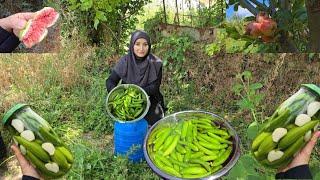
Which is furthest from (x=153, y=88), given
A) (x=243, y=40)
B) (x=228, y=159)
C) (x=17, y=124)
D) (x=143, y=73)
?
(x=17, y=124)

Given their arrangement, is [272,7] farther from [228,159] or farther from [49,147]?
[49,147]

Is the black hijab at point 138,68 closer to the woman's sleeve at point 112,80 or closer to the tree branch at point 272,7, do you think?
the woman's sleeve at point 112,80

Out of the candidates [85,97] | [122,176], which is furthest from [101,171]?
[85,97]

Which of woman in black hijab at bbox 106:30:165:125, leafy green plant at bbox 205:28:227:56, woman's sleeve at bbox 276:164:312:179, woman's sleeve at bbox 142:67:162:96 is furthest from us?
woman's sleeve at bbox 142:67:162:96

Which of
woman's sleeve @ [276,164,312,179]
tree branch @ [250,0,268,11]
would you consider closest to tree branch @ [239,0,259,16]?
tree branch @ [250,0,268,11]

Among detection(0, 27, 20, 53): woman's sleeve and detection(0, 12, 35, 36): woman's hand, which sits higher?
detection(0, 12, 35, 36): woman's hand

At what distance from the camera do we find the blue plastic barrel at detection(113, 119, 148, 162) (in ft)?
4.74

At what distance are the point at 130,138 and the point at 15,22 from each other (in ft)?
1.91

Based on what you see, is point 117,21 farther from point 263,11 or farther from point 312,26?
point 312,26

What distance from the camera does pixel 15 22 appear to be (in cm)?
101

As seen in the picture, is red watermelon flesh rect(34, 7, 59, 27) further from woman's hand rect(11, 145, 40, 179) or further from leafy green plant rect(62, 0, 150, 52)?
woman's hand rect(11, 145, 40, 179)

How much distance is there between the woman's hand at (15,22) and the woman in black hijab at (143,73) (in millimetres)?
320

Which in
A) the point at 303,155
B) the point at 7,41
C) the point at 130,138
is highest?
the point at 7,41

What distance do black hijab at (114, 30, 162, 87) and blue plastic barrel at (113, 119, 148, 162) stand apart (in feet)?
0.40
